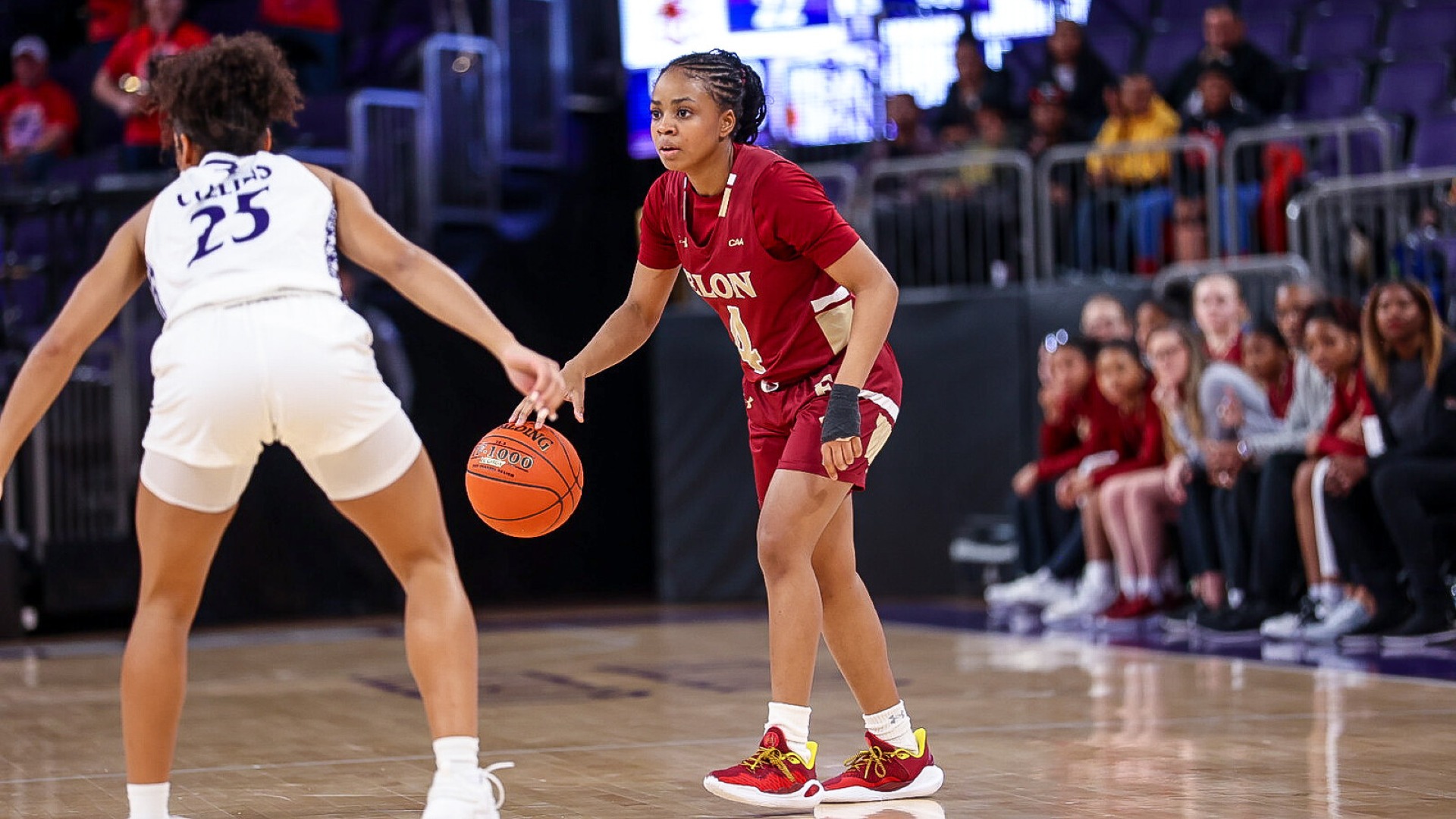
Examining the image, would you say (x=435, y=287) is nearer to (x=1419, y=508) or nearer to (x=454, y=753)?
(x=454, y=753)

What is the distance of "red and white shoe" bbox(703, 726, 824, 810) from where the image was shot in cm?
423

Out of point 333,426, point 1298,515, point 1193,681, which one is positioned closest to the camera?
point 333,426

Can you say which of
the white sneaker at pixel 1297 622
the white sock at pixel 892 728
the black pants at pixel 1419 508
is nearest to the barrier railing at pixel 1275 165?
the white sneaker at pixel 1297 622

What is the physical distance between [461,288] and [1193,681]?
4.23m

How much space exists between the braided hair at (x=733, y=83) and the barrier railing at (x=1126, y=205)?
6682 millimetres

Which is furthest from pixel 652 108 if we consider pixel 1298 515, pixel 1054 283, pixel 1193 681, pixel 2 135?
pixel 2 135

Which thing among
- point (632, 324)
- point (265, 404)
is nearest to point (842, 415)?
point (632, 324)

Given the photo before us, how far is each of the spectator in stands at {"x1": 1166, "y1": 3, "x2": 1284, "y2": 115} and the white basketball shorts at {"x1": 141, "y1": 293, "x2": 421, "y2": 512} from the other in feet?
28.6

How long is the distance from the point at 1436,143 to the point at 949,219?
3.08m

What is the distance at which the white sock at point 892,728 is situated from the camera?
464cm

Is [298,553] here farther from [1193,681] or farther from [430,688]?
[430,688]

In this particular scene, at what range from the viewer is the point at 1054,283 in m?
11.5

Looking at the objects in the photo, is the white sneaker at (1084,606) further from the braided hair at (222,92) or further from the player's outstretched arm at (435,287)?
the braided hair at (222,92)

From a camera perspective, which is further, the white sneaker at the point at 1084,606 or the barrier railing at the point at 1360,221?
the white sneaker at the point at 1084,606
